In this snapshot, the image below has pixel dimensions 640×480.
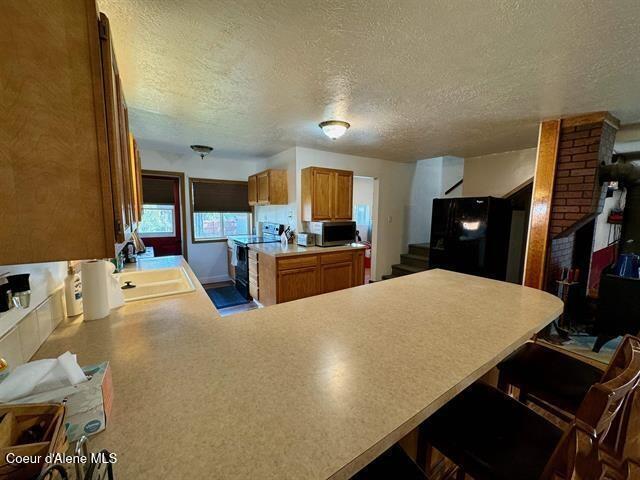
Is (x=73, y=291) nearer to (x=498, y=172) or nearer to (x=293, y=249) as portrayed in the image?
(x=293, y=249)

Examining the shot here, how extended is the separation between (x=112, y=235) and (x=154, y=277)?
1.76 meters

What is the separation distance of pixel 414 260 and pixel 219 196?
3.94m

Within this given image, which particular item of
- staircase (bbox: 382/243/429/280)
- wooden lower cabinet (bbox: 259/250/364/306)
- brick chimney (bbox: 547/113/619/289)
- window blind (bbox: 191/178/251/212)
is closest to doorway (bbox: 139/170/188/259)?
window blind (bbox: 191/178/251/212)

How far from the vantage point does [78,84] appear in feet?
2.13

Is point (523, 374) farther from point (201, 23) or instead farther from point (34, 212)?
point (201, 23)

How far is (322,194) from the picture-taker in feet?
12.4

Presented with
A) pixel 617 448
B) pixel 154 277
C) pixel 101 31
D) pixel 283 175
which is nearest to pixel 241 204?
pixel 283 175

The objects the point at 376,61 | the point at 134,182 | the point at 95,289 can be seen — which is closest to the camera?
the point at 95,289

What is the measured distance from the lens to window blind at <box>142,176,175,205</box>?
4.50 meters

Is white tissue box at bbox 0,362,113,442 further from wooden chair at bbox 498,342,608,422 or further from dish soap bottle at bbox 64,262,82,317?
wooden chair at bbox 498,342,608,422

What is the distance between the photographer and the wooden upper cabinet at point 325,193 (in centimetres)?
372

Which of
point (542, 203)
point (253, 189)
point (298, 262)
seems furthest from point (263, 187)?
point (542, 203)

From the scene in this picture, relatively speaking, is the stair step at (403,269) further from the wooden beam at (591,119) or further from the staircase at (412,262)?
the wooden beam at (591,119)

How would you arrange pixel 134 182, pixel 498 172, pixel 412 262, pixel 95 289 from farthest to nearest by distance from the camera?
pixel 412 262, pixel 498 172, pixel 134 182, pixel 95 289
